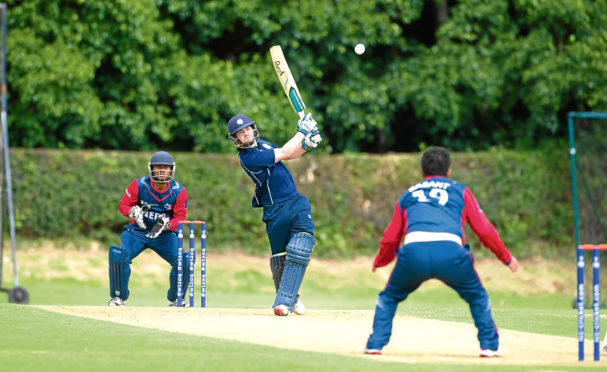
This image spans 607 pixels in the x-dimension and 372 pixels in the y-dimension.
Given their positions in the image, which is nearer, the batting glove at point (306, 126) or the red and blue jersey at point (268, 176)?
the batting glove at point (306, 126)

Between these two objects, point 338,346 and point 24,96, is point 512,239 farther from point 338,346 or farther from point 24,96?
point 338,346

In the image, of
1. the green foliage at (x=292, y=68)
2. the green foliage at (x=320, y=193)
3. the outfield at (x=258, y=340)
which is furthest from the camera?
the green foliage at (x=292, y=68)

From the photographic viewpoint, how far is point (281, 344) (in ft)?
26.4

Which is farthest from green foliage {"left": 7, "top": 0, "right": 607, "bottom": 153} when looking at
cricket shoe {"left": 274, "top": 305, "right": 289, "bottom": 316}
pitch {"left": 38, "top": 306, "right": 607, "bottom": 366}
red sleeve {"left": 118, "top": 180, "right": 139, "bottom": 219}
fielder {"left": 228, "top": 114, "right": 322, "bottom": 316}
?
cricket shoe {"left": 274, "top": 305, "right": 289, "bottom": 316}

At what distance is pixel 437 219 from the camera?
730cm

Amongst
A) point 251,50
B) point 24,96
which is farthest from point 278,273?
point 251,50

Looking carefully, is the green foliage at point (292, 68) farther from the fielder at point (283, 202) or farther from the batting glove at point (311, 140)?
the batting glove at point (311, 140)

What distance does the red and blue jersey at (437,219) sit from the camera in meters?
7.29

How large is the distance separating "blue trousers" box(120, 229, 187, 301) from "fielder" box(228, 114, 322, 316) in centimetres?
198

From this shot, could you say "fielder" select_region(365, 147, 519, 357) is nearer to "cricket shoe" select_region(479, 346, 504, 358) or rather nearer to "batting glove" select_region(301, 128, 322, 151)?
"cricket shoe" select_region(479, 346, 504, 358)

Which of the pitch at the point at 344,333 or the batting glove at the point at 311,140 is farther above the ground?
the batting glove at the point at 311,140

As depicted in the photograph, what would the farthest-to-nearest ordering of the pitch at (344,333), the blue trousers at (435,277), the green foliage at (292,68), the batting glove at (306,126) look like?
the green foliage at (292,68) < the batting glove at (306,126) < the pitch at (344,333) < the blue trousers at (435,277)

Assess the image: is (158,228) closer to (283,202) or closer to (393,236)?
(283,202)

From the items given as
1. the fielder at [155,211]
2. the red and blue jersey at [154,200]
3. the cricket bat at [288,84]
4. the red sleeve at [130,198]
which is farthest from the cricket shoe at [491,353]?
the red sleeve at [130,198]
